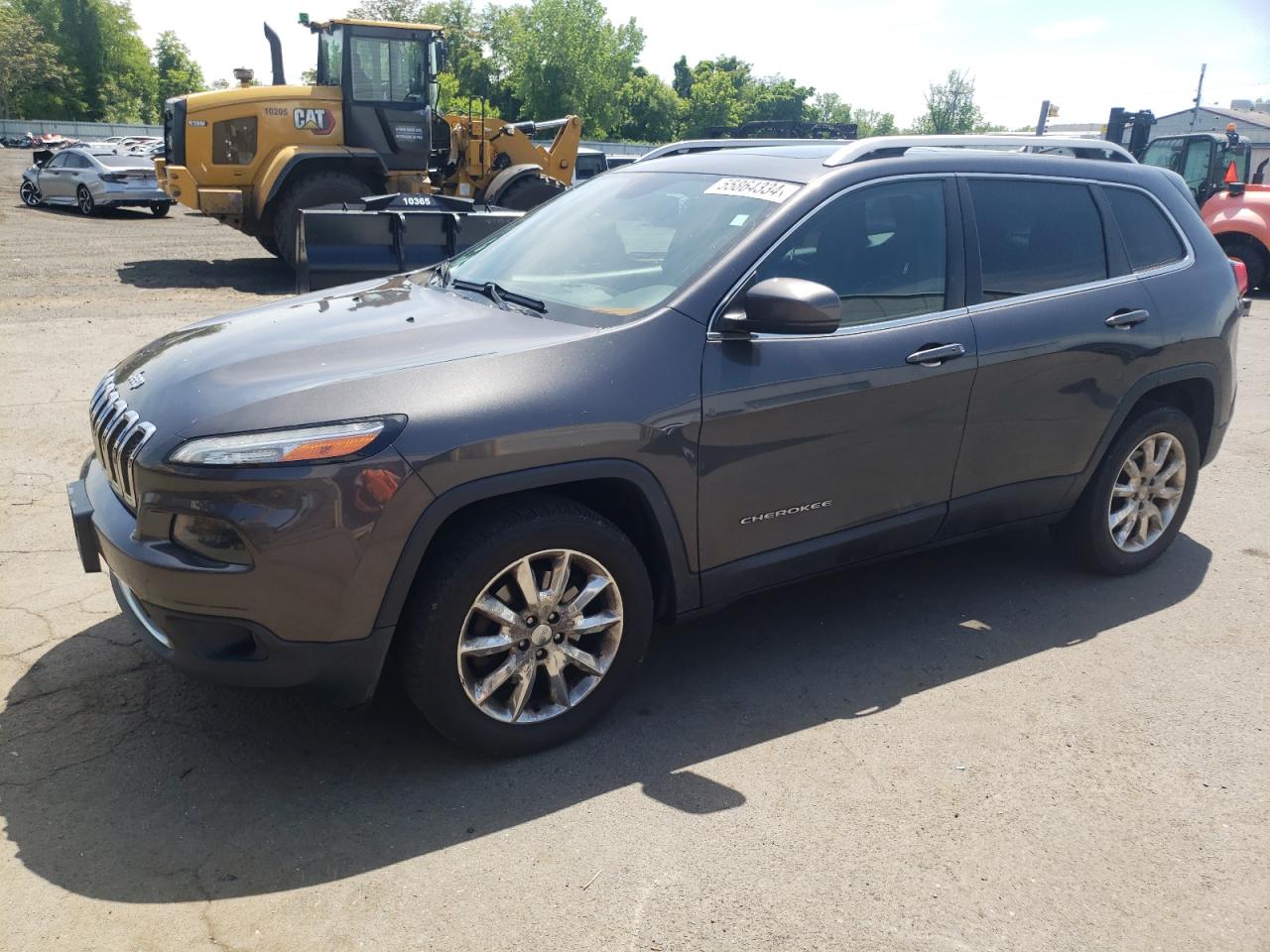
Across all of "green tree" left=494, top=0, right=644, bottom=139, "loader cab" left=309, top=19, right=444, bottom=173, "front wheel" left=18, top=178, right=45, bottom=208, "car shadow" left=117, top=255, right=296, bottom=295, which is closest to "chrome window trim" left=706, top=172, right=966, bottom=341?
"car shadow" left=117, top=255, right=296, bottom=295

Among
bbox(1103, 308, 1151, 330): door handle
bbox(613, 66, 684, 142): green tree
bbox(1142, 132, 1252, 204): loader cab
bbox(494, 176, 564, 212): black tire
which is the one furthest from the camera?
bbox(613, 66, 684, 142): green tree

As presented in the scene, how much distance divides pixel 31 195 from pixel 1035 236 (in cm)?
2711

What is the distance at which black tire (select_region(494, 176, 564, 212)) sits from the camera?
15273 millimetres

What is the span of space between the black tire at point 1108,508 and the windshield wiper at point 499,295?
260cm

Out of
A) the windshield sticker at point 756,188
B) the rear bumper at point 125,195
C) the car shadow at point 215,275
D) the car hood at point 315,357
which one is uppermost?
the windshield sticker at point 756,188

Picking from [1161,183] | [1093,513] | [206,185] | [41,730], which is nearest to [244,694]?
[41,730]

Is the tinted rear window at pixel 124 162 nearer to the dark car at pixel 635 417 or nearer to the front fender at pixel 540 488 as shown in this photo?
the dark car at pixel 635 417

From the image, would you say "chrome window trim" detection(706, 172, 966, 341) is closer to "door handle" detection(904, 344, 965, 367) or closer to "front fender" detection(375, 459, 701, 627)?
"door handle" detection(904, 344, 965, 367)

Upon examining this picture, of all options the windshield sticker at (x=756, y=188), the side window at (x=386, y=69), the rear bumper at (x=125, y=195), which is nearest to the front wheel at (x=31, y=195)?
the rear bumper at (x=125, y=195)

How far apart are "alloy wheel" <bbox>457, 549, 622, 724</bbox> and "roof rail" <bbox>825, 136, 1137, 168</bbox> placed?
5.84 feet

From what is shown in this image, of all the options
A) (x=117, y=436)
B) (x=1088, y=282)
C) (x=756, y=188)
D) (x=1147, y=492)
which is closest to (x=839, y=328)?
(x=756, y=188)

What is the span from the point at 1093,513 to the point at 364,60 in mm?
12391

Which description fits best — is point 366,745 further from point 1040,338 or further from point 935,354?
point 1040,338

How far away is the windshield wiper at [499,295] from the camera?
357 cm
